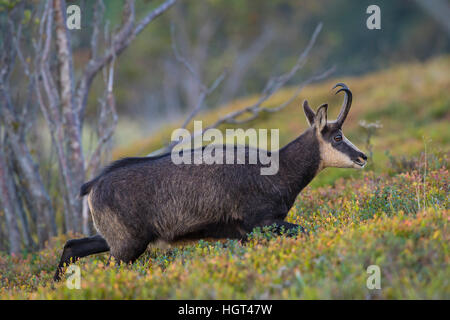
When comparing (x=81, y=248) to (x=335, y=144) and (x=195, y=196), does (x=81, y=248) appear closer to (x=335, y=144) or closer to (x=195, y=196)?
(x=195, y=196)

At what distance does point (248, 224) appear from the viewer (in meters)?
6.22

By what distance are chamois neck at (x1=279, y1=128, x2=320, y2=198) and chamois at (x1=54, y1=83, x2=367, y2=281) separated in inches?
0.5

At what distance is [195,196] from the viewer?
6297 millimetres

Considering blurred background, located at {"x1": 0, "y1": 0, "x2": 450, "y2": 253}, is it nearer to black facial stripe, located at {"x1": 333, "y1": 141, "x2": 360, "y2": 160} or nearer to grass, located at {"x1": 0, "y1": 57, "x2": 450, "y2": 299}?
black facial stripe, located at {"x1": 333, "y1": 141, "x2": 360, "y2": 160}

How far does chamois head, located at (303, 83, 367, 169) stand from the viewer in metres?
6.52

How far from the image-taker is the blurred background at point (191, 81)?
925 cm

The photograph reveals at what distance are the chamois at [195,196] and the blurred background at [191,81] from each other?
1428 mm

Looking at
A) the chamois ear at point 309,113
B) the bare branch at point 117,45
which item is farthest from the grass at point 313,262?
the bare branch at point 117,45

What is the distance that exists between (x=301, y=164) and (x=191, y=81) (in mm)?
29128

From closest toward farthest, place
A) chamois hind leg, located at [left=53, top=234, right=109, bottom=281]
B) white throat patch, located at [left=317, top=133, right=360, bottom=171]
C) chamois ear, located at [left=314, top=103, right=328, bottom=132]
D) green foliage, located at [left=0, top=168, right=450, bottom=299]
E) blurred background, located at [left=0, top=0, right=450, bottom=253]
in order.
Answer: green foliage, located at [left=0, top=168, right=450, bottom=299]
chamois ear, located at [left=314, top=103, right=328, bottom=132]
white throat patch, located at [left=317, top=133, right=360, bottom=171]
chamois hind leg, located at [left=53, top=234, right=109, bottom=281]
blurred background, located at [left=0, top=0, right=450, bottom=253]

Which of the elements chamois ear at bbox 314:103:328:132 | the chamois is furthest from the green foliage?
chamois ear at bbox 314:103:328:132

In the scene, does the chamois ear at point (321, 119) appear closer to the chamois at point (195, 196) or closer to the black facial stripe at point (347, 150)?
the chamois at point (195, 196)
